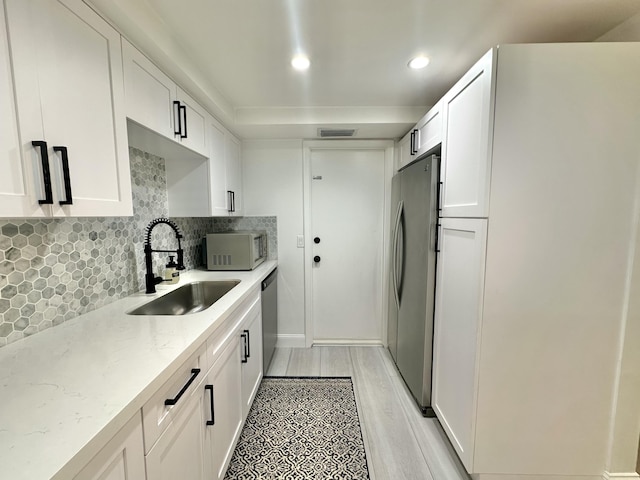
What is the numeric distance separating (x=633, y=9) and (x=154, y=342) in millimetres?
2559

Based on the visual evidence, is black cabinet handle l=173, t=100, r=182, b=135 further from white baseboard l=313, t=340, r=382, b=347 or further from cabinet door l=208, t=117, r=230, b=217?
white baseboard l=313, t=340, r=382, b=347

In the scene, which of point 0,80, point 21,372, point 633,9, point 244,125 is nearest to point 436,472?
point 21,372

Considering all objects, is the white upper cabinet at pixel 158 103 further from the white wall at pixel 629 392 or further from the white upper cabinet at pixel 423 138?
the white wall at pixel 629 392

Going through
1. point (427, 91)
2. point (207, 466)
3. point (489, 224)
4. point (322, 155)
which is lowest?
point (207, 466)

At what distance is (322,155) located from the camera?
276cm

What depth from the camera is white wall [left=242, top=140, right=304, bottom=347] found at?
273 cm

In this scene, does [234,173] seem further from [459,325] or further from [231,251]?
[459,325]

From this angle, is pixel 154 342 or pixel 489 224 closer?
pixel 154 342

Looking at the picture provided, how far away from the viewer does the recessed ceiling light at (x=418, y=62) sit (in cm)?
157

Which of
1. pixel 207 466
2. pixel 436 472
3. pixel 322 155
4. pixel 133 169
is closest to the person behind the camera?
pixel 207 466

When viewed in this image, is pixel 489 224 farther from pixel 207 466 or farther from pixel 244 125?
pixel 244 125

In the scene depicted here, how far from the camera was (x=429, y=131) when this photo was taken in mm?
1863

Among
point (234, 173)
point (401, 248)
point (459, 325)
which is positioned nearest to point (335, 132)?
point (234, 173)

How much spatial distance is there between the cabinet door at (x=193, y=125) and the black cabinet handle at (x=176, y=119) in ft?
0.15
